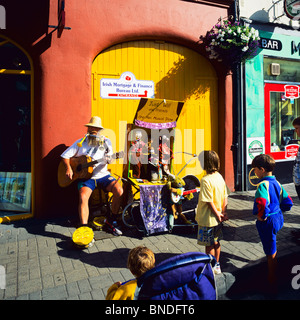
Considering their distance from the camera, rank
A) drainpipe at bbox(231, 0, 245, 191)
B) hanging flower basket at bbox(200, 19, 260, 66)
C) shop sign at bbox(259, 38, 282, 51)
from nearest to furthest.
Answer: hanging flower basket at bbox(200, 19, 260, 66)
drainpipe at bbox(231, 0, 245, 191)
shop sign at bbox(259, 38, 282, 51)

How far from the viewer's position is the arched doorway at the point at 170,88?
19.3ft

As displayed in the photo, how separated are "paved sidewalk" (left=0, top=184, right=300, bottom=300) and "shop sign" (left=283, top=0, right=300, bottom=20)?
533 cm

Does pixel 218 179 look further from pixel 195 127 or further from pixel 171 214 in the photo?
pixel 195 127

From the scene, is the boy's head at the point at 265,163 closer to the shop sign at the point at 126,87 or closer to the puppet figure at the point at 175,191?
the puppet figure at the point at 175,191

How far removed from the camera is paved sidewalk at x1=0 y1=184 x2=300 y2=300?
3.13m

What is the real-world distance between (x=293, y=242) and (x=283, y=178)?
4.08m

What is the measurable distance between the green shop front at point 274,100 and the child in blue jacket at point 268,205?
159 inches

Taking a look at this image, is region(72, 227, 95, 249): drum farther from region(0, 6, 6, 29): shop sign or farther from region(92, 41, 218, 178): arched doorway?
region(0, 6, 6, 29): shop sign

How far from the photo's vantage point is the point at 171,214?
4621 mm

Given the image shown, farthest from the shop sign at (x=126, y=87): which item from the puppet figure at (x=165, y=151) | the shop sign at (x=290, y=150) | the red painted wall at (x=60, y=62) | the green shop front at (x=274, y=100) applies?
the shop sign at (x=290, y=150)

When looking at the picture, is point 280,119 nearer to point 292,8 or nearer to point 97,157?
point 292,8

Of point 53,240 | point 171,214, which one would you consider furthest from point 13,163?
point 171,214

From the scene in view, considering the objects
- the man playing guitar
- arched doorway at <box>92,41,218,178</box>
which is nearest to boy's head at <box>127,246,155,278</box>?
the man playing guitar

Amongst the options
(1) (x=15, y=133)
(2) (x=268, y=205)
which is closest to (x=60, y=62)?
(1) (x=15, y=133)
